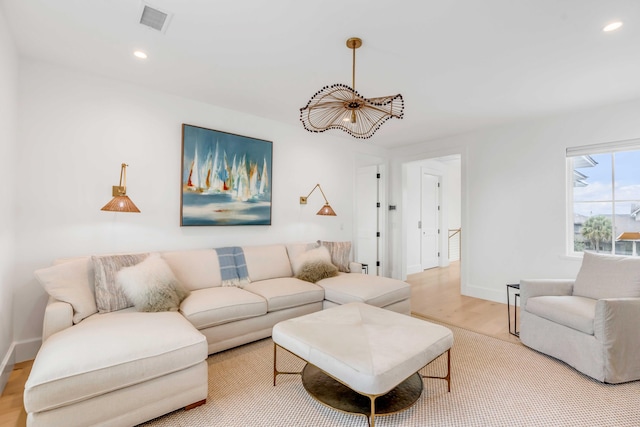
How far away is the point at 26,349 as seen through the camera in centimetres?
254

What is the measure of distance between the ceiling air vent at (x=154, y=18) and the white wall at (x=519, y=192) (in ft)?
13.5

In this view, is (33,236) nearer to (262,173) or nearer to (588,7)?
(262,173)

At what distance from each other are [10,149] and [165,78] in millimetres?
1310

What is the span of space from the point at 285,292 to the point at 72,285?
1.70 metres

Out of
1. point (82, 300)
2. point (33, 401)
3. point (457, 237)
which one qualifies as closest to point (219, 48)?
point (82, 300)

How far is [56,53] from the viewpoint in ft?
8.00

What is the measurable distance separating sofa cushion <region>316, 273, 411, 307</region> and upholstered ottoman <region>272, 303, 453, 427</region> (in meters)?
0.65

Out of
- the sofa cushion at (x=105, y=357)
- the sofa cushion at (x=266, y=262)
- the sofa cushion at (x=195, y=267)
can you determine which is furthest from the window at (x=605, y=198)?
the sofa cushion at (x=105, y=357)

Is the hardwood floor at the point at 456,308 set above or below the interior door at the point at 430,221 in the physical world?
below

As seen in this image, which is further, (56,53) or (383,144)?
(383,144)

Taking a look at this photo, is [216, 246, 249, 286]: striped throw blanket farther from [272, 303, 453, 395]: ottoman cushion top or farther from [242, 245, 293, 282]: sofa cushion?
[272, 303, 453, 395]: ottoman cushion top

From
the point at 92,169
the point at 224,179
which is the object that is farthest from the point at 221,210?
the point at 92,169

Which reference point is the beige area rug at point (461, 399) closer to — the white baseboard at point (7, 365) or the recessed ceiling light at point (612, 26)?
the white baseboard at point (7, 365)

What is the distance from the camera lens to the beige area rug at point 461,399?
1802 mm
